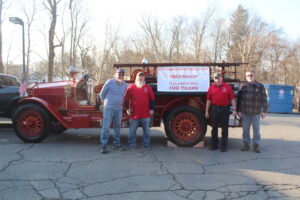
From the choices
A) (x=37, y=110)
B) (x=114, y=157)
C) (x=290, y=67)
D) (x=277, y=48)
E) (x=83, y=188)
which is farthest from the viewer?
(x=277, y=48)

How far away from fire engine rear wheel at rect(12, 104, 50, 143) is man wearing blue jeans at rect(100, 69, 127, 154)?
1.57 meters

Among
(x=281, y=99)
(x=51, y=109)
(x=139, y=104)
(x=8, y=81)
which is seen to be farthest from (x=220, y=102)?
(x=281, y=99)

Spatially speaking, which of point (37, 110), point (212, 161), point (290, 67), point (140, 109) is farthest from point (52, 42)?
point (290, 67)

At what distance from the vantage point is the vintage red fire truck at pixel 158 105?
6516 millimetres

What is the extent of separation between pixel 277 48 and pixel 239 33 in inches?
219

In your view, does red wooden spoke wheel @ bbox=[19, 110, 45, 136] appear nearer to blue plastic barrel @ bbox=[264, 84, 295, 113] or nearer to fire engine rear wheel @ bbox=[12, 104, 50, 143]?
fire engine rear wheel @ bbox=[12, 104, 50, 143]

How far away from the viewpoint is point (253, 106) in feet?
20.4

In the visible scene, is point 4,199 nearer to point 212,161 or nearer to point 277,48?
point 212,161

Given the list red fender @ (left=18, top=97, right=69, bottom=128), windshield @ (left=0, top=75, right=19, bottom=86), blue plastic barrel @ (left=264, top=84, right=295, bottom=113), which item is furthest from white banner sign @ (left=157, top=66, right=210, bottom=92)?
blue plastic barrel @ (left=264, top=84, right=295, bottom=113)

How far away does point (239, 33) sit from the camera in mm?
34969

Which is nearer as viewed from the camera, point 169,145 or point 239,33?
point 169,145

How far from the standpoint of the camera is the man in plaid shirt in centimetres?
620

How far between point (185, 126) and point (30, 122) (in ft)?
11.3

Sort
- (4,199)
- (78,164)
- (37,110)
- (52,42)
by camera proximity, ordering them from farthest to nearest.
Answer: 1. (52,42)
2. (37,110)
3. (78,164)
4. (4,199)
